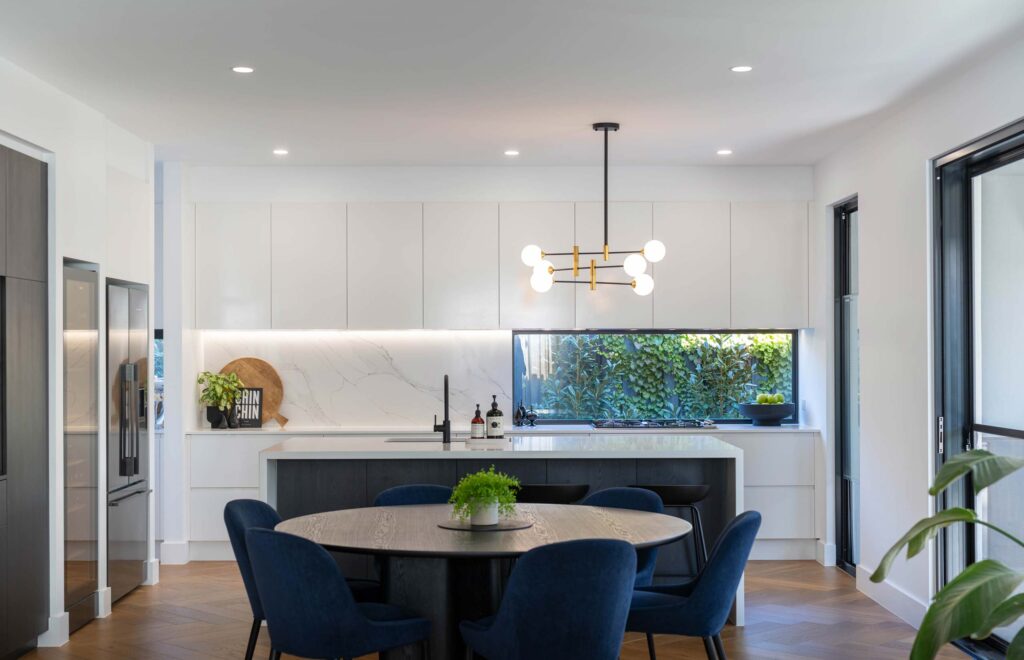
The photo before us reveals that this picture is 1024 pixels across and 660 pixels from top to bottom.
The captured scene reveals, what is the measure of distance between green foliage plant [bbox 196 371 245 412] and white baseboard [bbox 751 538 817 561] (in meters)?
3.78

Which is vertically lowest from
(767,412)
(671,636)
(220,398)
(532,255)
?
(671,636)

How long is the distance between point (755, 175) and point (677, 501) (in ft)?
10.1

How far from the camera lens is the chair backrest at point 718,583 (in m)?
3.89

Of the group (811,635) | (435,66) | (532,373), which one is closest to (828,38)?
(435,66)

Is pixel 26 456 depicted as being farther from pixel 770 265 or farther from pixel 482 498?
pixel 770 265

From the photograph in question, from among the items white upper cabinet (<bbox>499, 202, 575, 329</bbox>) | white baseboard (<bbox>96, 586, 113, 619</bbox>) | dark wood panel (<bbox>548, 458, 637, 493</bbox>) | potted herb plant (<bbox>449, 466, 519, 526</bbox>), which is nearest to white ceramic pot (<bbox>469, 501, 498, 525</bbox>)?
potted herb plant (<bbox>449, 466, 519, 526</bbox>)

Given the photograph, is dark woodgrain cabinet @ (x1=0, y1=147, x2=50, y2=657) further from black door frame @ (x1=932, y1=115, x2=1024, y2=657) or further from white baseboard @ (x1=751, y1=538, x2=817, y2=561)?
white baseboard @ (x1=751, y1=538, x2=817, y2=561)

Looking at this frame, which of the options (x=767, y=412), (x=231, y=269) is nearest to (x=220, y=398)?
(x=231, y=269)

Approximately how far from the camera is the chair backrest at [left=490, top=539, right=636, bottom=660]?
3432 millimetres

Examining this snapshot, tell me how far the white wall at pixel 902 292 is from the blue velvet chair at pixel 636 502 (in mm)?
1593

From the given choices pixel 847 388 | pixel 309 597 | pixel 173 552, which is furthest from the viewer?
pixel 173 552

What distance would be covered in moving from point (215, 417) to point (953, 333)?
4806 millimetres

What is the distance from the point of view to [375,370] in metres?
7.92

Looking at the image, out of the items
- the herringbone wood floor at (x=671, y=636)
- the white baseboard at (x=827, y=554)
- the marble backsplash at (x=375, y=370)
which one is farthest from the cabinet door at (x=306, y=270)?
the white baseboard at (x=827, y=554)
